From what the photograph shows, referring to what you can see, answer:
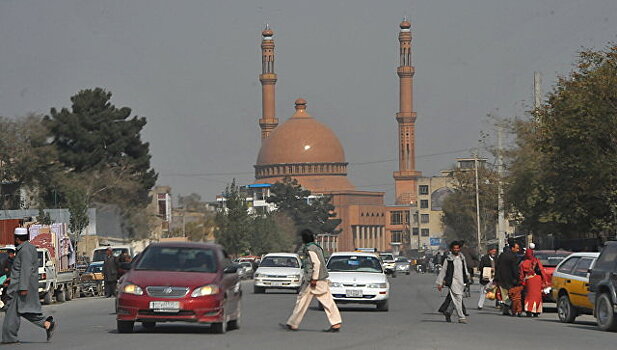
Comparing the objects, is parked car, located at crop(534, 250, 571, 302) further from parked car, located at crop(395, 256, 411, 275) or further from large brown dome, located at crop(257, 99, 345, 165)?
large brown dome, located at crop(257, 99, 345, 165)

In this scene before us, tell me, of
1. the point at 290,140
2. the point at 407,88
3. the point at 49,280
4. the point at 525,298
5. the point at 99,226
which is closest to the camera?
the point at 525,298

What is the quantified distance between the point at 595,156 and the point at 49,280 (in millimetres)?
16775

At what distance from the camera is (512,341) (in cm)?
1611

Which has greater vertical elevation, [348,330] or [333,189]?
[333,189]

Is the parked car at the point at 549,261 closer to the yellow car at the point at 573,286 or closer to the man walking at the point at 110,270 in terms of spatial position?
the yellow car at the point at 573,286

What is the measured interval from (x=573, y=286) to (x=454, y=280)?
8.25ft

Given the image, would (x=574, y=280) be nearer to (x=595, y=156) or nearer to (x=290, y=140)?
(x=595, y=156)

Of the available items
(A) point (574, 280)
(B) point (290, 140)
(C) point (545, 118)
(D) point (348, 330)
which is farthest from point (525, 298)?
(B) point (290, 140)

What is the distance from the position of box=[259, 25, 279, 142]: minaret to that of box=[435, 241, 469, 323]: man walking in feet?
457

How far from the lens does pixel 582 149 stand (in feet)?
123

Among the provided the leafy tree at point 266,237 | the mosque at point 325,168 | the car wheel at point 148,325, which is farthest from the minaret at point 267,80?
the car wheel at point 148,325

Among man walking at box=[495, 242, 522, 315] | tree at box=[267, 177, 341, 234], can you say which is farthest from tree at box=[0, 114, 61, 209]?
tree at box=[267, 177, 341, 234]

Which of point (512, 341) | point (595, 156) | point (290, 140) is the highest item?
point (290, 140)

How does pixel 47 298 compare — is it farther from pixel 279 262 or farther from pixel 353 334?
pixel 353 334
